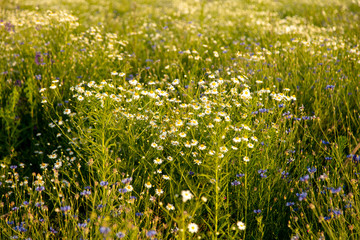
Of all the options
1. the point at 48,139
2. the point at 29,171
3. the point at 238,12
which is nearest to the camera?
the point at 29,171

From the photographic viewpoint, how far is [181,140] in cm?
254

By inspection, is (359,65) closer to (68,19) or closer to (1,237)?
(68,19)

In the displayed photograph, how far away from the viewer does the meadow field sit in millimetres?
2184

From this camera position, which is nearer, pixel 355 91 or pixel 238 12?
pixel 355 91

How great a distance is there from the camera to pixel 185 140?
8.61ft

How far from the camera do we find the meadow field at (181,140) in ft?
7.16

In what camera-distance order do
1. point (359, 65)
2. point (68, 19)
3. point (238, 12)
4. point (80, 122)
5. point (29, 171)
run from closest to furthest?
point (80, 122), point (29, 171), point (359, 65), point (68, 19), point (238, 12)

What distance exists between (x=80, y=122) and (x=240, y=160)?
1.37 m

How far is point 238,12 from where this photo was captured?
26.4 ft

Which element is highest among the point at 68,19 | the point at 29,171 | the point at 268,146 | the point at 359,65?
the point at 68,19

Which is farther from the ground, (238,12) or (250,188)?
(238,12)

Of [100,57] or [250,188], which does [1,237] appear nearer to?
[250,188]

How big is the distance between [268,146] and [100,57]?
2749mm

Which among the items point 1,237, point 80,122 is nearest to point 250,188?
point 80,122
